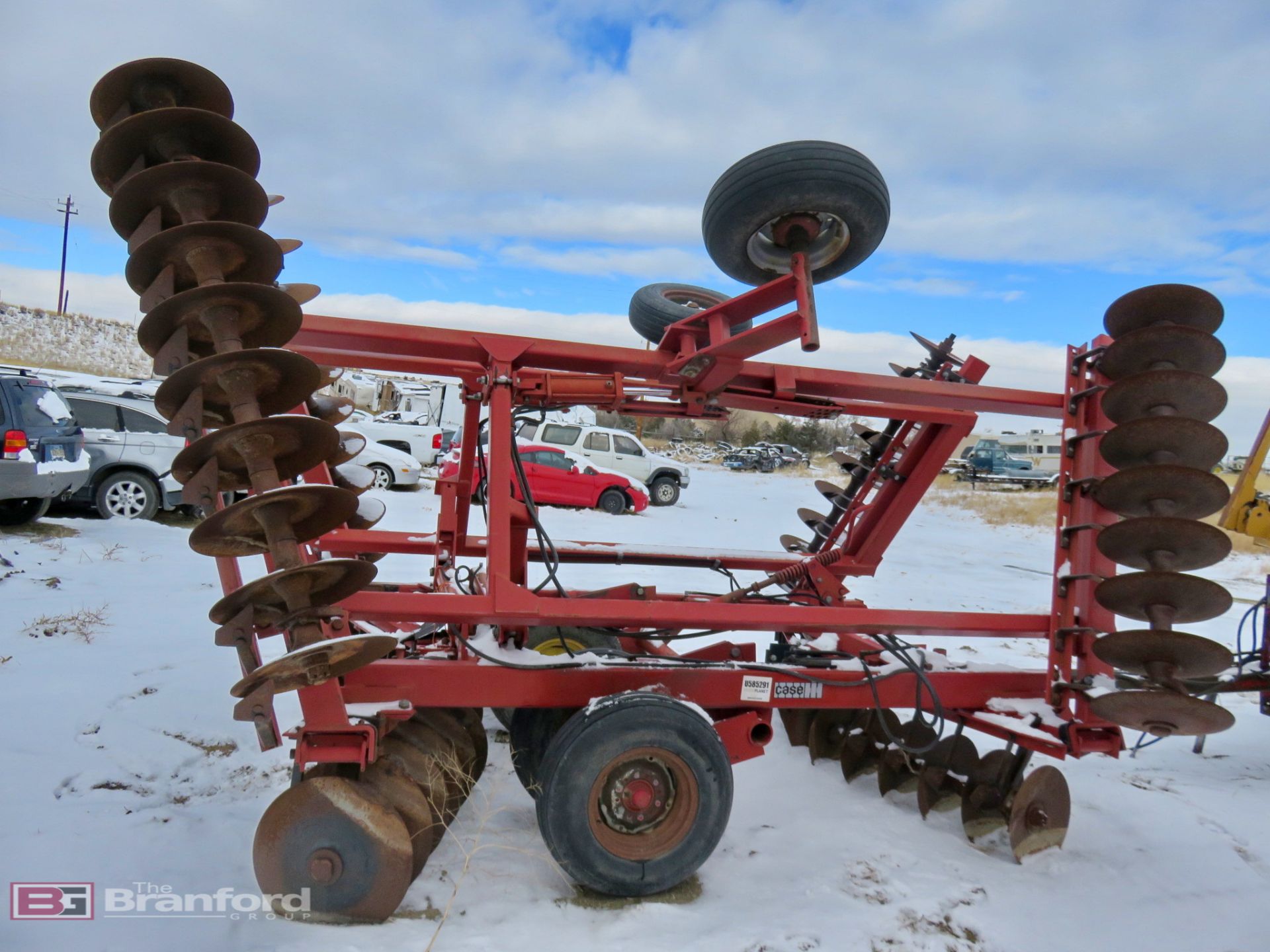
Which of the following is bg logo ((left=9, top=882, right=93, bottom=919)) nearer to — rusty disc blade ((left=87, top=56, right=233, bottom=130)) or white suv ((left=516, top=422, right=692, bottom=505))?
rusty disc blade ((left=87, top=56, right=233, bottom=130))

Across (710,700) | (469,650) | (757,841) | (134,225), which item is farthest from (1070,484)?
(134,225)

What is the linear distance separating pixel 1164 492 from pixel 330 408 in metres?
3.72

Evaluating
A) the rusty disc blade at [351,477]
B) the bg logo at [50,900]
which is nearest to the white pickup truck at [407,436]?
the rusty disc blade at [351,477]

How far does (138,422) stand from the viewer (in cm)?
1087

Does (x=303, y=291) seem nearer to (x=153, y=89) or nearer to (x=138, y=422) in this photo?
(x=153, y=89)

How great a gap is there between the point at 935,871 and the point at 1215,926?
1054mm

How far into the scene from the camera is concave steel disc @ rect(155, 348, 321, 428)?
2.46 m

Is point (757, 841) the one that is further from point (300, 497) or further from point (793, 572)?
point (300, 497)

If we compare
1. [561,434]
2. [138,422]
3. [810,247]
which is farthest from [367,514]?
[561,434]

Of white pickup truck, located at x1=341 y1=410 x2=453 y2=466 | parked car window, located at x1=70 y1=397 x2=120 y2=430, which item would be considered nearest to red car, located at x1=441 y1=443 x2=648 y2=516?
white pickup truck, located at x1=341 y1=410 x2=453 y2=466

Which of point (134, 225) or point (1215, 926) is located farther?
point (1215, 926)

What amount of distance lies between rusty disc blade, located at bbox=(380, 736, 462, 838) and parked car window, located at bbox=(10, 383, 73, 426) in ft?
26.6

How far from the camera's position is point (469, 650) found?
3531 millimetres

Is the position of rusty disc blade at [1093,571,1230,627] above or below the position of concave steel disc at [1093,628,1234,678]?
above
